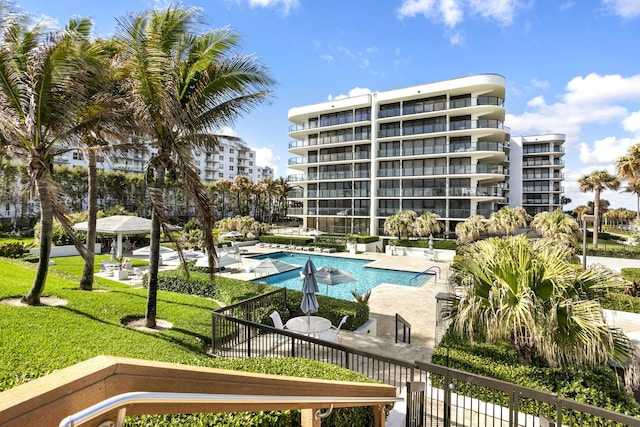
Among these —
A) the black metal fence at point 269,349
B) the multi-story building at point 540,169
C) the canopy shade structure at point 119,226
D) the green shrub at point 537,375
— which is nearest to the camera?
the green shrub at point 537,375

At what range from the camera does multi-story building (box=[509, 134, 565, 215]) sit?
161 ft

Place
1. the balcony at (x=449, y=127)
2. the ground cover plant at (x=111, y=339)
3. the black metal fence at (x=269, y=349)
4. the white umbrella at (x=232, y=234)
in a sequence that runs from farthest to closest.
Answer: the white umbrella at (x=232, y=234) < the balcony at (x=449, y=127) < the black metal fence at (x=269, y=349) < the ground cover plant at (x=111, y=339)

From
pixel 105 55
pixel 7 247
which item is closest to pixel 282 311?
pixel 105 55

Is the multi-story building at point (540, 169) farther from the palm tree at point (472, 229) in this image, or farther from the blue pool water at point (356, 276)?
the blue pool water at point (356, 276)

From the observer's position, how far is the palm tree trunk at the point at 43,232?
8.54m

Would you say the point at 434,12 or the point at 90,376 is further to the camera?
the point at 434,12

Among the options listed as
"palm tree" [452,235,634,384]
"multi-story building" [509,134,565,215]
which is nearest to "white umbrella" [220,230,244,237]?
"palm tree" [452,235,634,384]

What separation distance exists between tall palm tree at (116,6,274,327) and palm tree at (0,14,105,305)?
1214 mm

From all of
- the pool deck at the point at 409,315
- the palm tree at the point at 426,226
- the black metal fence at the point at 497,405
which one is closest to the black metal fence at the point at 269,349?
the pool deck at the point at 409,315

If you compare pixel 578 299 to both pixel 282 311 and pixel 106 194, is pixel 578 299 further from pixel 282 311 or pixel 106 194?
pixel 106 194

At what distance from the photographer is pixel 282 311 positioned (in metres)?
11.1

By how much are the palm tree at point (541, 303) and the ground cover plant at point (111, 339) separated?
2.63 m

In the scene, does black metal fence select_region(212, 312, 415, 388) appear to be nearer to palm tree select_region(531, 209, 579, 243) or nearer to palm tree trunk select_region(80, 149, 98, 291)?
palm tree trunk select_region(80, 149, 98, 291)

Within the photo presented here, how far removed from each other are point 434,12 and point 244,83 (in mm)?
9952
